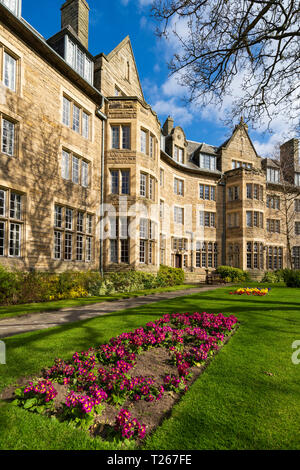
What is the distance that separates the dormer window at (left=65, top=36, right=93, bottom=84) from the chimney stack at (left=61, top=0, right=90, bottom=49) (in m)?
1.46

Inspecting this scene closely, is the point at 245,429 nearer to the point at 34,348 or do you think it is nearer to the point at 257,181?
the point at 34,348

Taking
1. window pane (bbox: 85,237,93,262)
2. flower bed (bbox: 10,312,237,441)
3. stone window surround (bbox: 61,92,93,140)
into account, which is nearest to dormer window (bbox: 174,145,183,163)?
stone window surround (bbox: 61,92,93,140)

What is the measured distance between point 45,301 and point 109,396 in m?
8.61

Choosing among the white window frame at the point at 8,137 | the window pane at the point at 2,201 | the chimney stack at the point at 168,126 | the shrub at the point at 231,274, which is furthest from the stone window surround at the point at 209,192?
the window pane at the point at 2,201

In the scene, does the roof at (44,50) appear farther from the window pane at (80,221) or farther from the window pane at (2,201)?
the window pane at (80,221)

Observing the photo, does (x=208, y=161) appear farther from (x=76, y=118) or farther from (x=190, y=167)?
(x=76, y=118)

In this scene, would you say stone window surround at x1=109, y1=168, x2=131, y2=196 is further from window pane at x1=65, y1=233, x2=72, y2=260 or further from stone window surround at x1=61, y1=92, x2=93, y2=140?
window pane at x1=65, y1=233, x2=72, y2=260

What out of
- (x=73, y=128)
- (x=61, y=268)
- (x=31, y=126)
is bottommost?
(x=61, y=268)

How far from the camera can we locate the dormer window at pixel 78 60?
47.6ft

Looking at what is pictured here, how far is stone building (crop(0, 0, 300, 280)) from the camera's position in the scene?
11.3m

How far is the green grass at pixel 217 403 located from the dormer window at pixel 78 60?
49.7 feet

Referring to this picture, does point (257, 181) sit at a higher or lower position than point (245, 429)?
higher

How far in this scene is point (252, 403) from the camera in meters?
2.82
